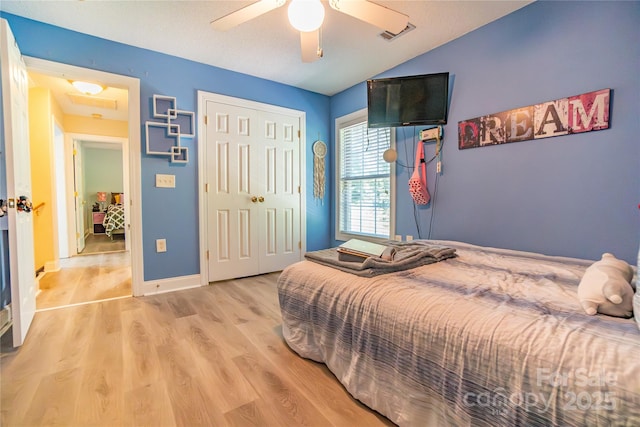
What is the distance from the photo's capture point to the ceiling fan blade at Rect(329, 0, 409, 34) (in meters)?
1.59

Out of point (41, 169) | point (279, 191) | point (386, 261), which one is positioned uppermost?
point (41, 169)

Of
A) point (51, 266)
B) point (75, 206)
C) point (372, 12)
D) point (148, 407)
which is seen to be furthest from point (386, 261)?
point (75, 206)

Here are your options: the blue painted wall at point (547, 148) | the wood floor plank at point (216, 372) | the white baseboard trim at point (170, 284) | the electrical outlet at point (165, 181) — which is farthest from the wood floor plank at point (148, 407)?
the blue painted wall at point (547, 148)

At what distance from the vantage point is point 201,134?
3.06 meters

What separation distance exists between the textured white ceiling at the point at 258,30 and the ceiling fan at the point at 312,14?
22.6 inches

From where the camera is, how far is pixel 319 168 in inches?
157

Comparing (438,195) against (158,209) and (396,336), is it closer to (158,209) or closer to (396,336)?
(396,336)

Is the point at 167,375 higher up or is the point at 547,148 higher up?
the point at 547,148

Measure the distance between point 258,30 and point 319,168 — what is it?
74.3 inches

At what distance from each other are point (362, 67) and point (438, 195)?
1.67m

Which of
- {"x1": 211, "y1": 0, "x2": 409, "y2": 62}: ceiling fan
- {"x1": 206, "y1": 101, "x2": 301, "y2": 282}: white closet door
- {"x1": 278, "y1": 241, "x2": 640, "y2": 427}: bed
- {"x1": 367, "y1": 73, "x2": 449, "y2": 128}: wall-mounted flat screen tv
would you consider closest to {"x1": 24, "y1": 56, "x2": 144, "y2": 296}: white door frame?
{"x1": 206, "y1": 101, "x2": 301, "y2": 282}: white closet door

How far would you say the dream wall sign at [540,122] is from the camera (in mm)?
1844

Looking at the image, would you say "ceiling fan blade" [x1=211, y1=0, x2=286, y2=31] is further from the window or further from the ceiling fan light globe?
the window

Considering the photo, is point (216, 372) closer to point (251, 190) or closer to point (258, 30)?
point (251, 190)
